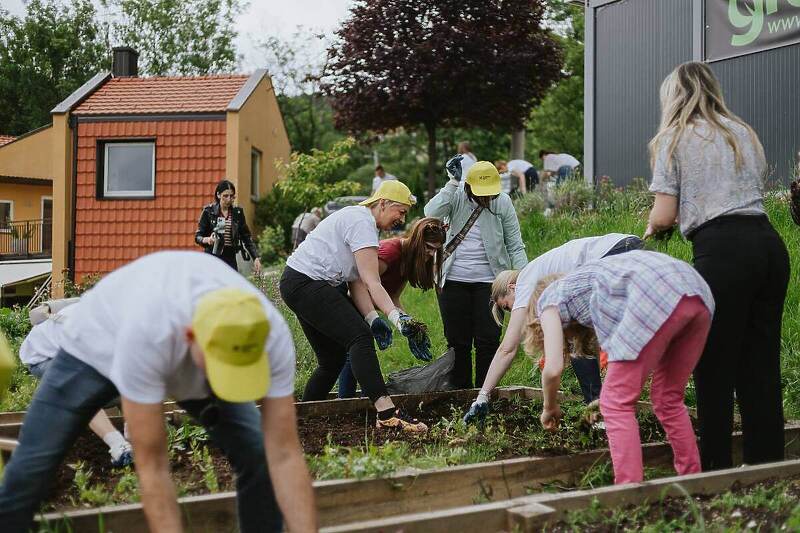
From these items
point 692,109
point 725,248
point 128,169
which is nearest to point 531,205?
point 692,109

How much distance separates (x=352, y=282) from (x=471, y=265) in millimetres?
920

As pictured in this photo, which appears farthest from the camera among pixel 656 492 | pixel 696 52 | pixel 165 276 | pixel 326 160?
pixel 326 160

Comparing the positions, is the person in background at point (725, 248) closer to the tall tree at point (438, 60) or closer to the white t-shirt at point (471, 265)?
the white t-shirt at point (471, 265)

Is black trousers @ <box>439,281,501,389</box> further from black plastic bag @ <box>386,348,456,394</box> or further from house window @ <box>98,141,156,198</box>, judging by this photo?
house window @ <box>98,141,156,198</box>

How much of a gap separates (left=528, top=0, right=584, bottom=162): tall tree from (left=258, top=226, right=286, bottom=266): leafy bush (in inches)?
396

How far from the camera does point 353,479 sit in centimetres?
357

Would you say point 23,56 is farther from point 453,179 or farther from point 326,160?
point 453,179

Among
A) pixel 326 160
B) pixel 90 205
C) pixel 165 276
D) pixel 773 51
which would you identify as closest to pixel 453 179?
pixel 165 276

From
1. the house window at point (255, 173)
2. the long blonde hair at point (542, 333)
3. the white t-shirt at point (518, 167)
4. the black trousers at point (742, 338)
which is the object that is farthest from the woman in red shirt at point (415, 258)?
the house window at point (255, 173)

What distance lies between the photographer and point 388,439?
15.5ft

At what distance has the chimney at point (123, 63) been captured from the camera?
846 inches

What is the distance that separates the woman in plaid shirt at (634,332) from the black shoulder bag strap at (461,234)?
2.04 meters

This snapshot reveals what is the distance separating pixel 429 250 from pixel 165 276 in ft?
10.4

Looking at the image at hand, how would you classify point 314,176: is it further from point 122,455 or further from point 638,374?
point 638,374
